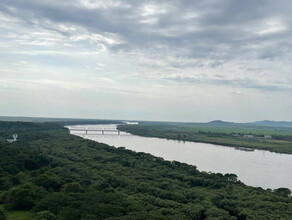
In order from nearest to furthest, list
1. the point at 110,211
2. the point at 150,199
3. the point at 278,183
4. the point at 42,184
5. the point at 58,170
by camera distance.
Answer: the point at 110,211, the point at 150,199, the point at 42,184, the point at 58,170, the point at 278,183

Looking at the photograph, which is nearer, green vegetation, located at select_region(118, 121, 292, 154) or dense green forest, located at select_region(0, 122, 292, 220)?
dense green forest, located at select_region(0, 122, 292, 220)

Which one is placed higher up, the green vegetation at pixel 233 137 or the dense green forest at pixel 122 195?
the green vegetation at pixel 233 137

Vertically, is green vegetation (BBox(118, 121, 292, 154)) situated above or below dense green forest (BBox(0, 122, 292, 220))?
above

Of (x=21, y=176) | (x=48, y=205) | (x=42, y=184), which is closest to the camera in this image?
(x=48, y=205)

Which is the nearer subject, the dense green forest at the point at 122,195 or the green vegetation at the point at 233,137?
the dense green forest at the point at 122,195

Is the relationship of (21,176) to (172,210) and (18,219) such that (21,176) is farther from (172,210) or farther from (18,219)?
(172,210)

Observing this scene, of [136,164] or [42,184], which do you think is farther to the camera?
[136,164]

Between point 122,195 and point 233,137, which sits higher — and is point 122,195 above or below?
below

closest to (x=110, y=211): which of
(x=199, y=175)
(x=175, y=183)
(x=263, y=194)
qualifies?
(x=175, y=183)
